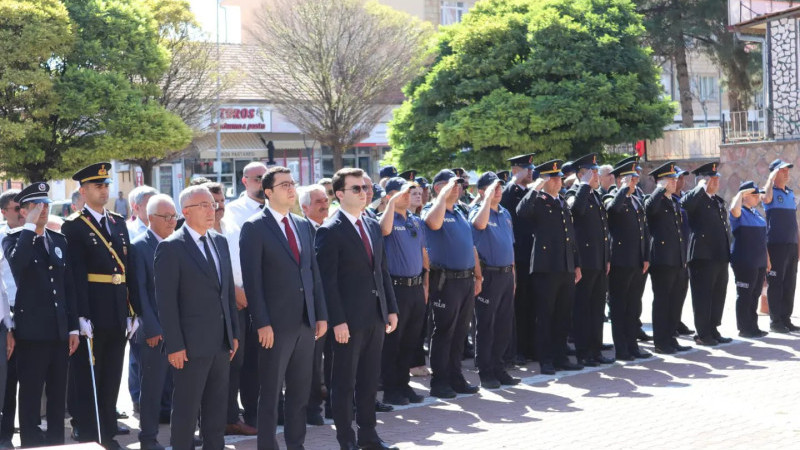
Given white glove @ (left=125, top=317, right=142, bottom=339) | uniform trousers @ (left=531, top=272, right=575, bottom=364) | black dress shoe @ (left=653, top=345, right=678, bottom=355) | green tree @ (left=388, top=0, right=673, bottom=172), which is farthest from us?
green tree @ (left=388, top=0, right=673, bottom=172)

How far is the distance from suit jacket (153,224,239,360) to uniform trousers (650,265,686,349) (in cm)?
643

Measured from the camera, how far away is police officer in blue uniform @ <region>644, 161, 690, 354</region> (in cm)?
1156

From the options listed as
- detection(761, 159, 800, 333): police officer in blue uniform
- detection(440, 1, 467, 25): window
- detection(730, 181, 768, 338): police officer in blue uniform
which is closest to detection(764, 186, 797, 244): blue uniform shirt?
detection(761, 159, 800, 333): police officer in blue uniform

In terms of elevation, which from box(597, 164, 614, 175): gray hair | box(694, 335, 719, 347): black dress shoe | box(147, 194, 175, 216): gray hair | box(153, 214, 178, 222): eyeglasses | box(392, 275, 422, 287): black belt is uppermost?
box(597, 164, 614, 175): gray hair

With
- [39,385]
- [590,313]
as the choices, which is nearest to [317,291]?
[39,385]

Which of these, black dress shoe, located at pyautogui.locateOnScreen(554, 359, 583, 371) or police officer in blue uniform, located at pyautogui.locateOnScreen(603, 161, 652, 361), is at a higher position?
police officer in blue uniform, located at pyautogui.locateOnScreen(603, 161, 652, 361)

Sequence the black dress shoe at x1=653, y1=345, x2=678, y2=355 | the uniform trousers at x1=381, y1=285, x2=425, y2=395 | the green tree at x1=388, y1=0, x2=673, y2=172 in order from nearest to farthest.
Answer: the uniform trousers at x1=381, y1=285, x2=425, y2=395 → the black dress shoe at x1=653, y1=345, x2=678, y2=355 → the green tree at x1=388, y1=0, x2=673, y2=172

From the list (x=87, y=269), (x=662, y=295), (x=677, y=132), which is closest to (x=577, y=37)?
(x=677, y=132)

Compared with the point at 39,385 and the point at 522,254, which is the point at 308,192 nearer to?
the point at 39,385

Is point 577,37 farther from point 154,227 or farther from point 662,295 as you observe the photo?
point 154,227

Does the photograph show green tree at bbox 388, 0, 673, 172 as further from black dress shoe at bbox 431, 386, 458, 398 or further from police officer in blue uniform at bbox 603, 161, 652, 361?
black dress shoe at bbox 431, 386, 458, 398

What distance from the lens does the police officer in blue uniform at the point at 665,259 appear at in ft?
37.9

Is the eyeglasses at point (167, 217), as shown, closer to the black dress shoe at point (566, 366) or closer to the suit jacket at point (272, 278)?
the suit jacket at point (272, 278)

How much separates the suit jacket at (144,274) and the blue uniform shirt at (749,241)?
7651mm
